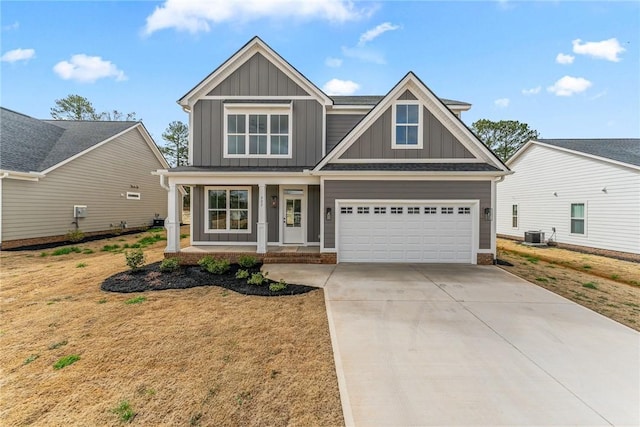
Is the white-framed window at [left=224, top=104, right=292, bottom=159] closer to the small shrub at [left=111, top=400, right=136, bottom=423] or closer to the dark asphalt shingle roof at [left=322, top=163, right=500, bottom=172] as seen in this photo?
the dark asphalt shingle roof at [left=322, top=163, right=500, bottom=172]

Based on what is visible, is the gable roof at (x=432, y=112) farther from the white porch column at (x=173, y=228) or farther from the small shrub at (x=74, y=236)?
the small shrub at (x=74, y=236)

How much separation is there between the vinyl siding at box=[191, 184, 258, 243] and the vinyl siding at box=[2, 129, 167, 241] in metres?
7.79

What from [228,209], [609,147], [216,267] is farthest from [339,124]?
[609,147]

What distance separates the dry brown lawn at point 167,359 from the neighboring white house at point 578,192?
45.6ft

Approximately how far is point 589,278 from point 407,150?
6.69 metres

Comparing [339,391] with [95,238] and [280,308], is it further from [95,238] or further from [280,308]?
[95,238]

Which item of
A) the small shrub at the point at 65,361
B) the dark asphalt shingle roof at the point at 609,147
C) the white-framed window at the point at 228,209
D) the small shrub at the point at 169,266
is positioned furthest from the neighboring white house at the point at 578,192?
the small shrub at the point at 65,361

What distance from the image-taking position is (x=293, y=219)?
11.2 metres

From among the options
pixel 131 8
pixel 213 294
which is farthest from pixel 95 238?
pixel 213 294

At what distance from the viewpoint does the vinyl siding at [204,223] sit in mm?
11211

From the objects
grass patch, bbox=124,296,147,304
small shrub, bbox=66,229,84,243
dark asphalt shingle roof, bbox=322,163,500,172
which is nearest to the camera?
grass patch, bbox=124,296,147,304

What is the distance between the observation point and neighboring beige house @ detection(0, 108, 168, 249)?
460 inches

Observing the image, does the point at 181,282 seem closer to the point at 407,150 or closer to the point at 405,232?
the point at 405,232

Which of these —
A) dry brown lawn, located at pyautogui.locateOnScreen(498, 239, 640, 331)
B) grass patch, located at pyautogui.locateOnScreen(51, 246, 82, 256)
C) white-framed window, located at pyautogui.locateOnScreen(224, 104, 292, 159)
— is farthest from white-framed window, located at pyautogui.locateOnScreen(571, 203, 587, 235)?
grass patch, located at pyautogui.locateOnScreen(51, 246, 82, 256)
